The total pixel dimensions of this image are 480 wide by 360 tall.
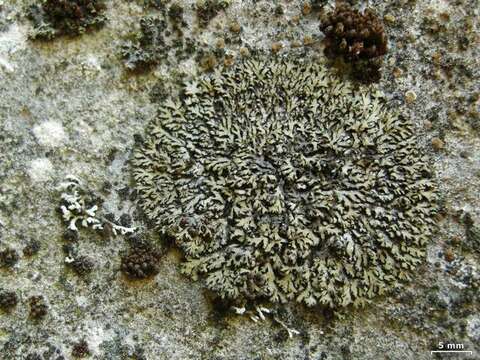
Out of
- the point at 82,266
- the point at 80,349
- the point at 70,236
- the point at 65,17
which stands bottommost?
the point at 80,349

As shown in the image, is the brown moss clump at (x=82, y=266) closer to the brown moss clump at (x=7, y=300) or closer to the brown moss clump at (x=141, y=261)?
the brown moss clump at (x=141, y=261)

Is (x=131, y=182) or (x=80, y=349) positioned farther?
(x=131, y=182)

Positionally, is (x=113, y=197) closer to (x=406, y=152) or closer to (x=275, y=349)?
(x=275, y=349)

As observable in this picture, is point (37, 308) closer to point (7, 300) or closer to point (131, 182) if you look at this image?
point (7, 300)

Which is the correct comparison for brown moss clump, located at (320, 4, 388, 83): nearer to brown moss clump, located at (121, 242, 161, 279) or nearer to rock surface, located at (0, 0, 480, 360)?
rock surface, located at (0, 0, 480, 360)

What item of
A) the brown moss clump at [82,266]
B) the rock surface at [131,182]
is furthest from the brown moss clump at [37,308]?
the brown moss clump at [82,266]

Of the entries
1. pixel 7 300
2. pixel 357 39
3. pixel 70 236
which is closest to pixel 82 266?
pixel 70 236
